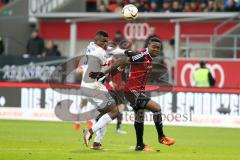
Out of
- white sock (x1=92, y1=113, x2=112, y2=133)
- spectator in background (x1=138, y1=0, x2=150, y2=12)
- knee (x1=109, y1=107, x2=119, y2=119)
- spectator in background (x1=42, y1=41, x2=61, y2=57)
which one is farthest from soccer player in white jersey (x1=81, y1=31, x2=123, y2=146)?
spectator in background (x1=138, y1=0, x2=150, y2=12)

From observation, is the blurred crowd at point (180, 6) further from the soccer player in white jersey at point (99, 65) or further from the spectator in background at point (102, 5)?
the soccer player in white jersey at point (99, 65)

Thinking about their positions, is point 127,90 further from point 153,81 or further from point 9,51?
point 9,51

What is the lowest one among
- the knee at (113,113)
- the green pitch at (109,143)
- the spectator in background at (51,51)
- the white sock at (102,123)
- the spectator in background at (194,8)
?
the green pitch at (109,143)

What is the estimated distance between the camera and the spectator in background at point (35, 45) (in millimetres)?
32250

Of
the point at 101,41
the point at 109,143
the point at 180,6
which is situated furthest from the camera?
the point at 180,6

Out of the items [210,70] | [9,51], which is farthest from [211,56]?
[9,51]

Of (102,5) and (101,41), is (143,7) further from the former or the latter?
(101,41)

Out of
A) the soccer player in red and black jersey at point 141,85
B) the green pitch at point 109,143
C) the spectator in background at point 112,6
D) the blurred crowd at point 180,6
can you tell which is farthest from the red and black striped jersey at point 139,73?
the spectator in background at point 112,6

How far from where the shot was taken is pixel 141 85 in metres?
15.6

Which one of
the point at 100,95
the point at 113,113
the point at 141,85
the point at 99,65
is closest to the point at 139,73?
the point at 141,85

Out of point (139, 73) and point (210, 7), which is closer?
point (139, 73)

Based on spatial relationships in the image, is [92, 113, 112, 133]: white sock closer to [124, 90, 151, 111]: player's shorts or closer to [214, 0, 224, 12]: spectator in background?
[124, 90, 151, 111]: player's shorts

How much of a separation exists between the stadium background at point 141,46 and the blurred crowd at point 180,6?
4cm

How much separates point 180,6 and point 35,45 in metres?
6.39
